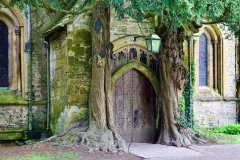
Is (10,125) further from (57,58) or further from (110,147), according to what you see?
(110,147)

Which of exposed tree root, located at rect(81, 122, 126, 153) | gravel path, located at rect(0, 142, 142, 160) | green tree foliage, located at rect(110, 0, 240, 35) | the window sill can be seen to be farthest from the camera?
the window sill

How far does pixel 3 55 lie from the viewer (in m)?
14.0

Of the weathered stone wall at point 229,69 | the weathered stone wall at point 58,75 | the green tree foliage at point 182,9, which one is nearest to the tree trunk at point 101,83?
the weathered stone wall at point 58,75

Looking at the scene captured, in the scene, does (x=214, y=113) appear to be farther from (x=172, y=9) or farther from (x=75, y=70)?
(x=172, y=9)

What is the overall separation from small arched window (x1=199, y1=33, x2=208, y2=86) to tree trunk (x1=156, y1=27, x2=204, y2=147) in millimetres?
4747

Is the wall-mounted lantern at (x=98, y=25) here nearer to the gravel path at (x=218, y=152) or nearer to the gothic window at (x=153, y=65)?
the gothic window at (x=153, y=65)

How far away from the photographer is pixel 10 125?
13.6m

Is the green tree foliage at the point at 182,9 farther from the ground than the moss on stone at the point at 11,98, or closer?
farther from the ground

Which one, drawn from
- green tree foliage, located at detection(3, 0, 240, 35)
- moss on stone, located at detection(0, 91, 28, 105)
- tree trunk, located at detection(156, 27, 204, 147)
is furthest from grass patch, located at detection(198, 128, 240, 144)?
moss on stone, located at detection(0, 91, 28, 105)

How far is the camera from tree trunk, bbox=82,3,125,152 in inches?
436

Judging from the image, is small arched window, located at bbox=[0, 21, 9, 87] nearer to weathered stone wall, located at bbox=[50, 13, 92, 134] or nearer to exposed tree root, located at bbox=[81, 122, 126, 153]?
weathered stone wall, located at bbox=[50, 13, 92, 134]

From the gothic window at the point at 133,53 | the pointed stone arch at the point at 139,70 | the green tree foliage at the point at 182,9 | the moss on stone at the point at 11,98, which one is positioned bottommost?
the moss on stone at the point at 11,98

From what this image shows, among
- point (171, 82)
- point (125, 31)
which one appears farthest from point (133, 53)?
point (171, 82)

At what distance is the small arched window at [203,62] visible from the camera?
1727 centimetres
